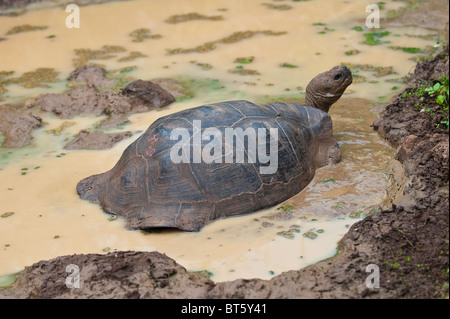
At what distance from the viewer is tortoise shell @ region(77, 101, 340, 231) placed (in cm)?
424

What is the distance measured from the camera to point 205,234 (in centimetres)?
420

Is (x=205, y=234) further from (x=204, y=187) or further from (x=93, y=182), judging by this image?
(x=93, y=182)

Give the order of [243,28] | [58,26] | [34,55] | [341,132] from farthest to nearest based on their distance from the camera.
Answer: [58,26]
[243,28]
[34,55]
[341,132]

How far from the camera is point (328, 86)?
5418mm

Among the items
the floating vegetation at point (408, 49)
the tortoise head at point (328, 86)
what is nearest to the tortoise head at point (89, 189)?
the tortoise head at point (328, 86)

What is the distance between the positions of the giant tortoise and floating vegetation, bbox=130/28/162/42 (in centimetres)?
472

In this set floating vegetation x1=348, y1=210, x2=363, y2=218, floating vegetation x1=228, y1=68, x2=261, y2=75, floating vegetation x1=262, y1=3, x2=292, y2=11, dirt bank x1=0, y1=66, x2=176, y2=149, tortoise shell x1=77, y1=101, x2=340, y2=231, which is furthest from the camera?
floating vegetation x1=262, y1=3, x2=292, y2=11

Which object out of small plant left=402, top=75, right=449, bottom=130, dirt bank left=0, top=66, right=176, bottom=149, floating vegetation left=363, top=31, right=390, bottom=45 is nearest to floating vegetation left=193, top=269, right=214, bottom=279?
small plant left=402, top=75, right=449, bottom=130

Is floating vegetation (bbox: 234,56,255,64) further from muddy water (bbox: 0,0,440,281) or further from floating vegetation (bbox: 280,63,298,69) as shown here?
floating vegetation (bbox: 280,63,298,69)

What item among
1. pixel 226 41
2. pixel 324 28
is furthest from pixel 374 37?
pixel 226 41

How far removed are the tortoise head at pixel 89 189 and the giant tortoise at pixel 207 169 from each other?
19mm

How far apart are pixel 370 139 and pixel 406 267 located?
8.26 ft
